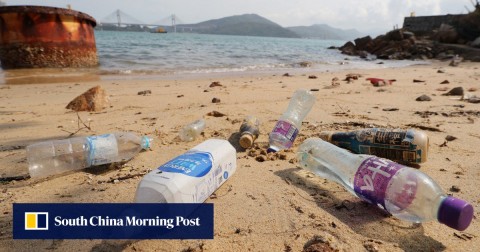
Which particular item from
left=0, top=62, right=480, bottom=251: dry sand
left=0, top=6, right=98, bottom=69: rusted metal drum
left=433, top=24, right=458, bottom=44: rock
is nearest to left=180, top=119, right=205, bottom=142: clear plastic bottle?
left=0, top=62, right=480, bottom=251: dry sand

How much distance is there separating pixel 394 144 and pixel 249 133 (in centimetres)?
94

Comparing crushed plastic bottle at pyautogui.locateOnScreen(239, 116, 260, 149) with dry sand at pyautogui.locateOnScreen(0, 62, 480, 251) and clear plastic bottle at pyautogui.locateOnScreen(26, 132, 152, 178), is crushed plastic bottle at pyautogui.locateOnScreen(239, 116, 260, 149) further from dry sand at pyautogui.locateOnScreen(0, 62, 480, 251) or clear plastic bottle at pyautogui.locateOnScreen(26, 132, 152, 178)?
clear plastic bottle at pyautogui.locateOnScreen(26, 132, 152, 178)

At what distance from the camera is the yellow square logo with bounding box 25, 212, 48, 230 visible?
47.2 inches

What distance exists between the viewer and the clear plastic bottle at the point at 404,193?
3.27ft

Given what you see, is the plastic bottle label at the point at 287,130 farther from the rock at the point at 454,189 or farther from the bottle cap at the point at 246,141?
the rock at the point at 454,189

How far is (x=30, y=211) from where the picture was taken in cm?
131

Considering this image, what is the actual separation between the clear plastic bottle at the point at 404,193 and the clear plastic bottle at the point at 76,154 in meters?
1.37

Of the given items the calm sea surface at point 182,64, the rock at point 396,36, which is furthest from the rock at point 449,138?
the rock at point 396,36

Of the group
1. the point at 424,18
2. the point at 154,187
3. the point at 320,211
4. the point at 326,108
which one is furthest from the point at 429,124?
the point at 424,18

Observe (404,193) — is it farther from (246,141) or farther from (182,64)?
(182,64)

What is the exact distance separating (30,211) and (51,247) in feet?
1.06

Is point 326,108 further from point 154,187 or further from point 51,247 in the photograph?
point 51,247

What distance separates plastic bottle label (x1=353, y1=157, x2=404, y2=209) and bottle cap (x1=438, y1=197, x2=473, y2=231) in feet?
0.73

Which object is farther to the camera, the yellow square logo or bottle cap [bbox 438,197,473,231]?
the yellow square logo
